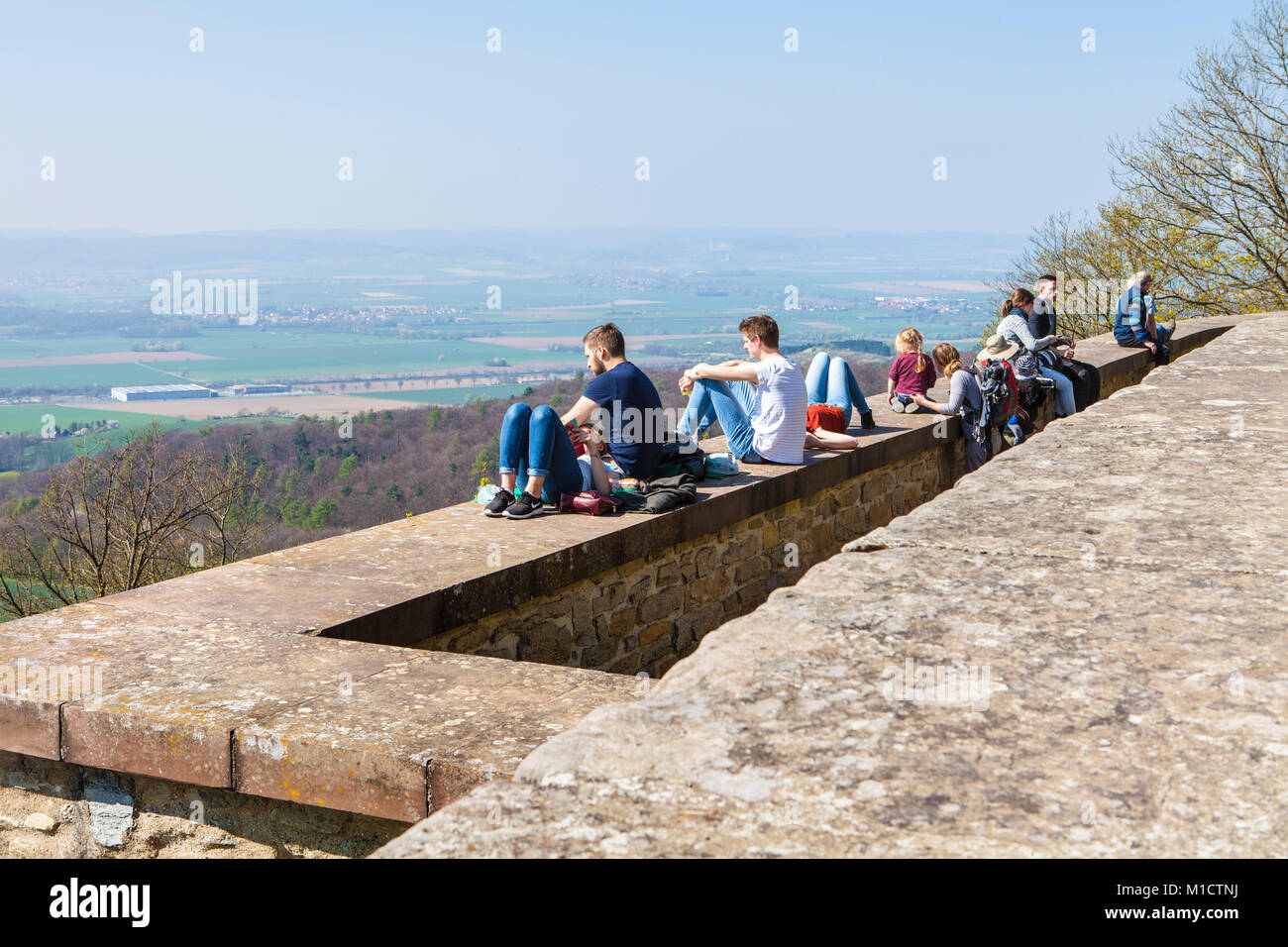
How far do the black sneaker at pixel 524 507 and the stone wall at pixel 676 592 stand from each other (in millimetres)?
595

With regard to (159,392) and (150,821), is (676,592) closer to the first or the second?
(150,821)

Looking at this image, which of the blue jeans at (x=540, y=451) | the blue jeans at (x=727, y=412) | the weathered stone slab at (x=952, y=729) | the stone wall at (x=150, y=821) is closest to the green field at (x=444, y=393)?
the blue jeans at (x=727, y=412)

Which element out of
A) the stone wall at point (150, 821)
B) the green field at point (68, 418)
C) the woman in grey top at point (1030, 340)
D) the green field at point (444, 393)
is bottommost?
the green field at point (68, 418)

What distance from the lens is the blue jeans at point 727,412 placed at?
24.1ft

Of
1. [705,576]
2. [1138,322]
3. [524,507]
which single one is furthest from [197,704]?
[1138,322]

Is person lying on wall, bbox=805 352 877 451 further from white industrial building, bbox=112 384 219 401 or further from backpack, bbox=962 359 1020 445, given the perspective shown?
white industrial building, bbox=112 384 219 401

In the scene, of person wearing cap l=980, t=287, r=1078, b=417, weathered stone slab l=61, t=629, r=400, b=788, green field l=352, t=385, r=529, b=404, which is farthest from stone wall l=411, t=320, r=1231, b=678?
green field l=352, t=385, r=529, b=404

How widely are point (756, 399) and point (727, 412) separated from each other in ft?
0.71

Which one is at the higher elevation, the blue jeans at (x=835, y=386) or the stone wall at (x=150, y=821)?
the blue jeans at (x=835, y=386)

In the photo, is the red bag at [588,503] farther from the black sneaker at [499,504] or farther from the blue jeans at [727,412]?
the blue jeans at [727,412]

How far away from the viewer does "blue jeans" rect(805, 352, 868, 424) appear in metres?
8.73

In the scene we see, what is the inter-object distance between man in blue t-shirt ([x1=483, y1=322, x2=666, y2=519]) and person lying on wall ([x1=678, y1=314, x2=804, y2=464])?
48cm
